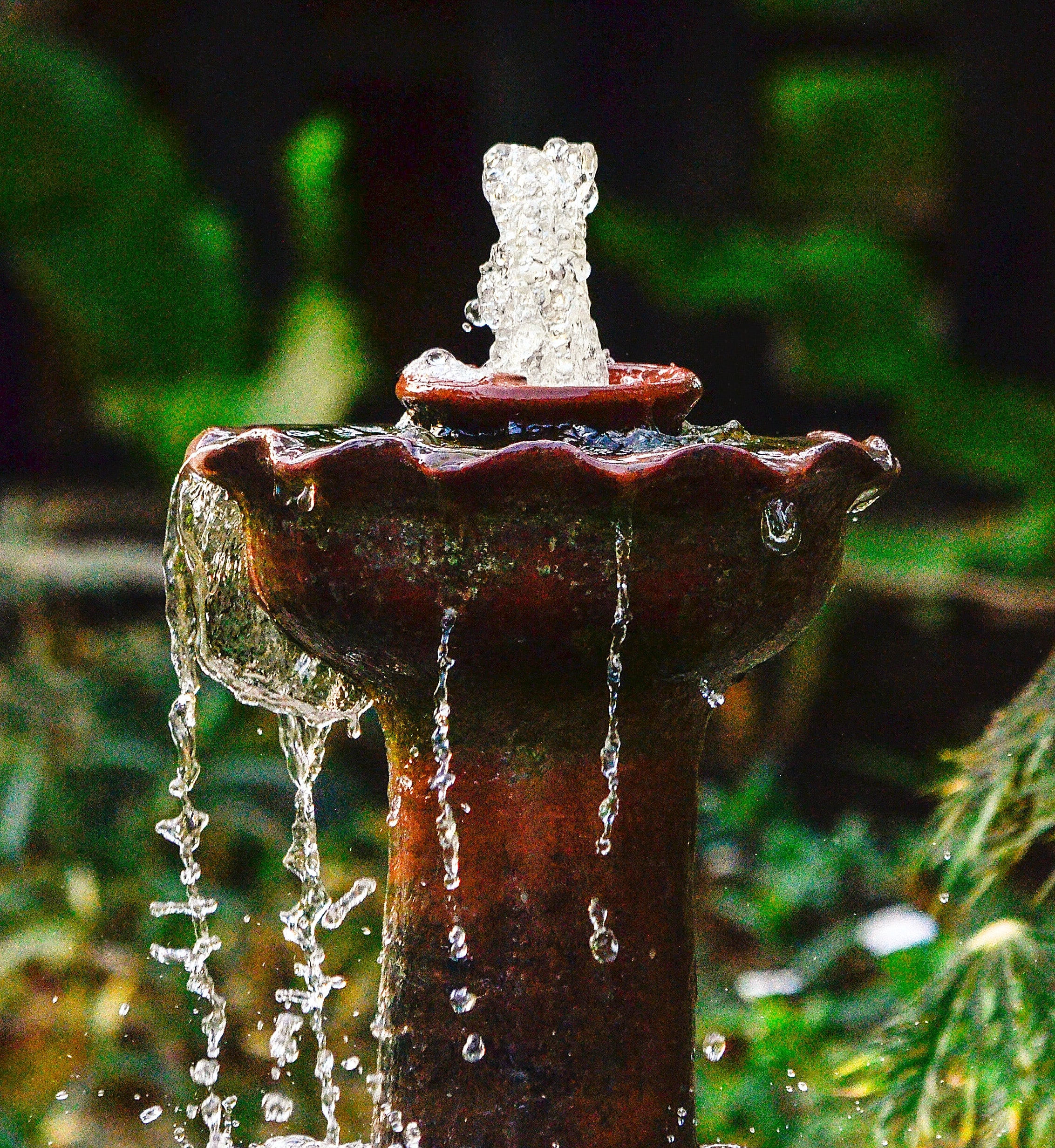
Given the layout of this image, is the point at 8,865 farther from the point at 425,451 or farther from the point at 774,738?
the point at 425,451

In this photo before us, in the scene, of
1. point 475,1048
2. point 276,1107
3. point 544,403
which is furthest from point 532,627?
point 276,1107

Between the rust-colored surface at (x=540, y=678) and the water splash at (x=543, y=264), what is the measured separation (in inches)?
7.5

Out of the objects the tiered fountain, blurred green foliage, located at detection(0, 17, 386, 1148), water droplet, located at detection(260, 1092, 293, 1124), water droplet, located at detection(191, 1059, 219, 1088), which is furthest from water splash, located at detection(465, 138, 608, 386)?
blurred green foliage, located at detection(0, 17, 386, 1148)

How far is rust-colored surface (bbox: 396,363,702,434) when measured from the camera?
59.8 inches

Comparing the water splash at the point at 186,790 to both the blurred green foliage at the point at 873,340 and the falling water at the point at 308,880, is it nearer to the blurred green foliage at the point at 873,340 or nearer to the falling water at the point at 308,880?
the falling water at the point at 308,880

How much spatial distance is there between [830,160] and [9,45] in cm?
281

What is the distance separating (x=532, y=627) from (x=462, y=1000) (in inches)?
16.1

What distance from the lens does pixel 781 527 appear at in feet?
4.91

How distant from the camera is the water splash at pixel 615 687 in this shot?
1441mm

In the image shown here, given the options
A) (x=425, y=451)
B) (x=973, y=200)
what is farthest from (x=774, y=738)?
(x=425, y=451)

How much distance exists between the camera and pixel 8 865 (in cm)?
381

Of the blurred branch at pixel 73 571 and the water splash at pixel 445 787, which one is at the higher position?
the blurred branch at pixel 73 571

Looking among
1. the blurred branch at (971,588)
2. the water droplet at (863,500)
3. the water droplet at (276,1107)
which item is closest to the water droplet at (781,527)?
the water droplet at (863,500)

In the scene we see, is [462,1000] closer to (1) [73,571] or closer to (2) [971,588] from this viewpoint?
(2) [971,588]
